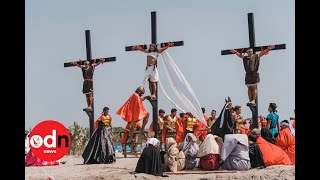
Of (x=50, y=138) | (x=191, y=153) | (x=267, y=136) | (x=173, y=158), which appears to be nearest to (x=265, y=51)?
(x=267, y=136)

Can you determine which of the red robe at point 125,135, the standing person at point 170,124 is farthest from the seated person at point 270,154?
the red robe at point 125,135

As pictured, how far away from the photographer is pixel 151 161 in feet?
49.9

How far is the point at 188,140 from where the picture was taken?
52.3ft

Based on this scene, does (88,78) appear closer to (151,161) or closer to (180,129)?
(180,129)

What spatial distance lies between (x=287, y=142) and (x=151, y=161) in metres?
3.48

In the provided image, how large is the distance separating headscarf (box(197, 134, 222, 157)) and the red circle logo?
12.0ft

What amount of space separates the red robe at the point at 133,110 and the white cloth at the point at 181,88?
5.14ft

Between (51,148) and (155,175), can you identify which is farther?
(155,175)

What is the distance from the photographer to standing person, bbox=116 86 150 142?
18797 millimetres

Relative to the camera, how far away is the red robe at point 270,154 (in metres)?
15.4

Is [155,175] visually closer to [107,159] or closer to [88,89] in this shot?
[107,159]
